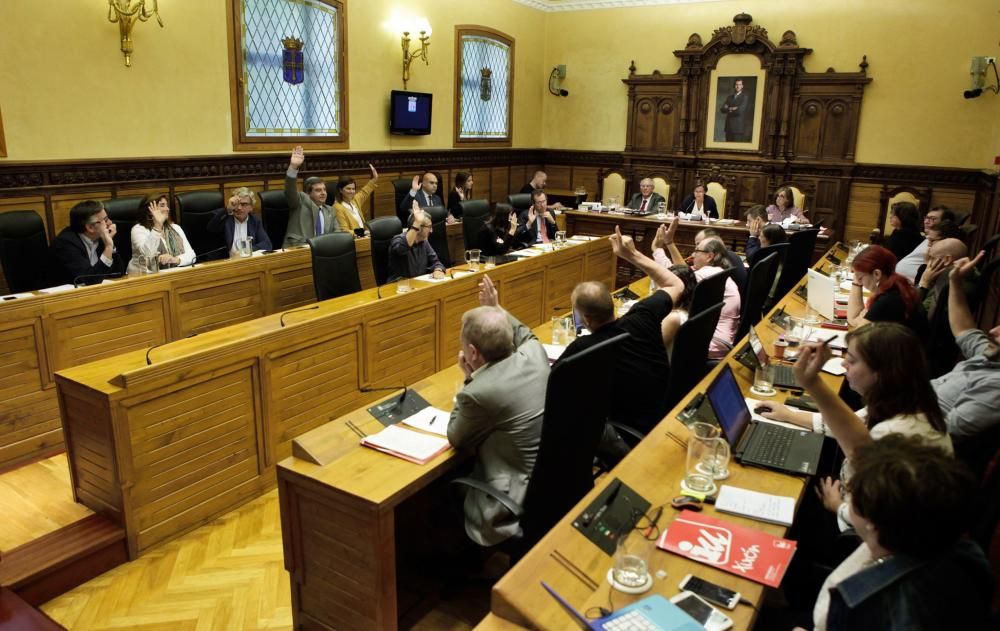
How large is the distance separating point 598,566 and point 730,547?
40 cm

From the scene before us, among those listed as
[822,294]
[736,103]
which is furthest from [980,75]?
[822,294]

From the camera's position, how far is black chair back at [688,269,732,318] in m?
3.92

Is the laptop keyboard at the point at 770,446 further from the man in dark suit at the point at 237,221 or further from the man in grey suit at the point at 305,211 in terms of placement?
the man in grey suit at the point at 305,211

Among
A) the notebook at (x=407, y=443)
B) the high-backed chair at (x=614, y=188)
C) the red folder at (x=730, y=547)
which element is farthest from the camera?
the high-backed chair at (x=614, y=188)

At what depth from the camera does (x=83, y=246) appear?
4.91m

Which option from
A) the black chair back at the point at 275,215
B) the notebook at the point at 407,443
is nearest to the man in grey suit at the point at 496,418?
the notebook at the point at 407,443

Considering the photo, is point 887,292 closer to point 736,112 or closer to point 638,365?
point 638,365

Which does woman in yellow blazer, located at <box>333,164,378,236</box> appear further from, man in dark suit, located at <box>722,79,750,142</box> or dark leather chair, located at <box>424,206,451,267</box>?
man in dark suit, located at <box>722,79,750,142</box>

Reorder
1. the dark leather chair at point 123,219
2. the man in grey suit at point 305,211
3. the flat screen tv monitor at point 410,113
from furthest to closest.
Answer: the flat screen tv monitor at point 410,113, the man in grey suit at point 305,211, the dark leather chair at point 123,219

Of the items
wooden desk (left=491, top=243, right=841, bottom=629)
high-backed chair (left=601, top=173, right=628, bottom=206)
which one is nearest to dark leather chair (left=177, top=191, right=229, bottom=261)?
wooden desk (left=491, top=243, right=841, bottom=629)

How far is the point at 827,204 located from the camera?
10.4 meters

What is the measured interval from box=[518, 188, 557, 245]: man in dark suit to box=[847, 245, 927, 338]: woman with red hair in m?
4.05

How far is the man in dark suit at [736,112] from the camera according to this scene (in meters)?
10.6

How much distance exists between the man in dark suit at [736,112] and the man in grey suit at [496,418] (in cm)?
905
